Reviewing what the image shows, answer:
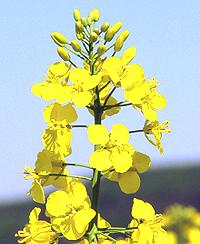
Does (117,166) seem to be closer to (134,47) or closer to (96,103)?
(96,103)

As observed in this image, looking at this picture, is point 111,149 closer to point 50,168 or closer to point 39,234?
point 50,168

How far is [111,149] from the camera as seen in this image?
4.81 metres

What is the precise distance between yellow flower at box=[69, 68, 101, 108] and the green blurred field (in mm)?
19125

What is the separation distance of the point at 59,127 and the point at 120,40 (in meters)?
0.67

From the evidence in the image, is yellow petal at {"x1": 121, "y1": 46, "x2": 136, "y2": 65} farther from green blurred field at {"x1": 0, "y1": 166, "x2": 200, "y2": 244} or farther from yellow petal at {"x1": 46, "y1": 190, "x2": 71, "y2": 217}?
green blurred field at {"x1": 0, "y1": 166, "x2": 200, "y2": 244}

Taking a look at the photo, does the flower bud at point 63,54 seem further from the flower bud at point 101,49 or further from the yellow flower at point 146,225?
the yellow flower at point 146,225

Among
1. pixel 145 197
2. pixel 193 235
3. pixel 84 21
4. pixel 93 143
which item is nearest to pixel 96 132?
pixel 93 143

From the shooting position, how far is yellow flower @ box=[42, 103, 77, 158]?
4758 mm

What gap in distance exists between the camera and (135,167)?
4852 mm

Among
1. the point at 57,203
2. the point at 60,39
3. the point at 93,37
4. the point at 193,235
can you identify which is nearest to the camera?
the point at 57,203

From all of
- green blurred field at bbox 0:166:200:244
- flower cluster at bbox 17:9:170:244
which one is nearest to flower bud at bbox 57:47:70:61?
flower cluster at bbox 17:9:170:244

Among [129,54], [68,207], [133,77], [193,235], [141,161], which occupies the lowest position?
[68,207]

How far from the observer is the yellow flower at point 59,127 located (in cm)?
476

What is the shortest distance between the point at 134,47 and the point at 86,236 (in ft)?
3.74
